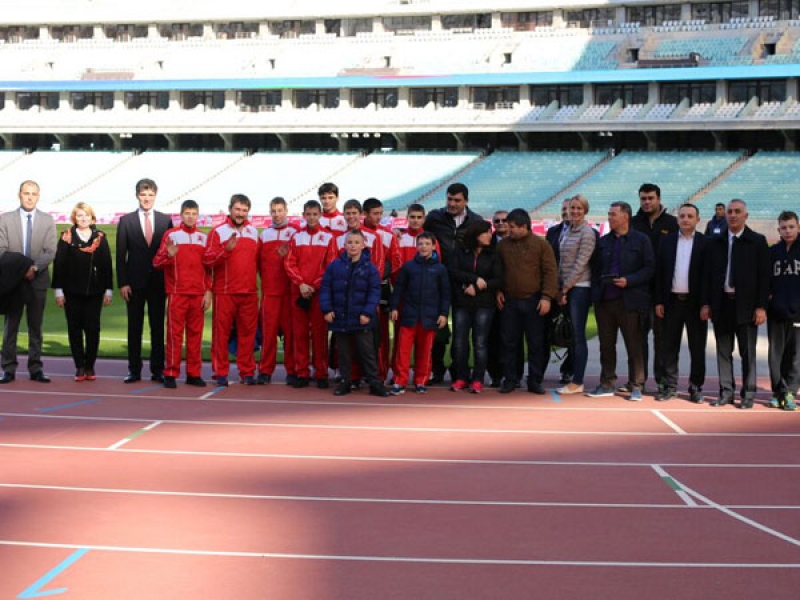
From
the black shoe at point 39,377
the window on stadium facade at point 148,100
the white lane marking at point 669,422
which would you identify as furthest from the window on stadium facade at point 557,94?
the white lane marking at point 669,422

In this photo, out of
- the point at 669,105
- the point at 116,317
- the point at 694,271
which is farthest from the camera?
the point at 669,105

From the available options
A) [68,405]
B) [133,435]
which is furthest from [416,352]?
[133,435]

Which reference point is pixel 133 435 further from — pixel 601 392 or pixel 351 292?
pixel 601 392

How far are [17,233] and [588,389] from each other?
6.13 metres

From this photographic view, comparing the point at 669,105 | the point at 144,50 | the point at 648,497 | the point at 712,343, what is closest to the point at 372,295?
the point at 648,497

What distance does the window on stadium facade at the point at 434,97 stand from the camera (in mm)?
63062

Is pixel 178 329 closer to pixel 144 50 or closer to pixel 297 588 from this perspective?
pixel 297 588

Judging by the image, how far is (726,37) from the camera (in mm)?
58500

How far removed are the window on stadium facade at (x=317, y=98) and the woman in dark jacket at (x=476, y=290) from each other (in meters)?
53.8

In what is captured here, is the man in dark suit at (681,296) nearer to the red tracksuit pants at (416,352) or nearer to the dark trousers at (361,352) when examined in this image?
the red tracksuit pants at (416,352)

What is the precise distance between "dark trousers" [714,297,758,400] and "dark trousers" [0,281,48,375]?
6.83 meters

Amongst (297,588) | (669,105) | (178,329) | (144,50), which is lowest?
(297,588)

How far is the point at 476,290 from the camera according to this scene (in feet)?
41.0

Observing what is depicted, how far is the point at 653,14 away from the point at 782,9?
20.5 ft
